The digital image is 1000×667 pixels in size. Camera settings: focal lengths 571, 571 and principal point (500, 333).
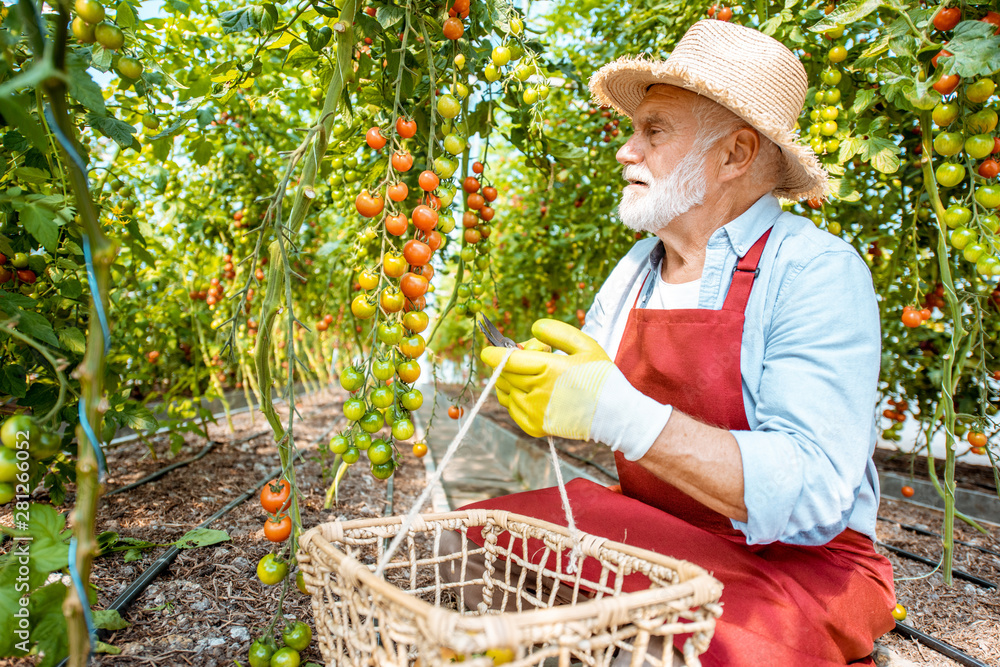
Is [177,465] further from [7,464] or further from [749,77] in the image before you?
[749,77]

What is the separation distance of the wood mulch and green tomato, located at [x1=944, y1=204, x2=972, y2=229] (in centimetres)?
96

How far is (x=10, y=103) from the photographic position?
1.94 feet

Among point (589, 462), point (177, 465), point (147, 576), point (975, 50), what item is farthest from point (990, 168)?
point (177, 465)

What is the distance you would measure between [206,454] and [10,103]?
2.73m

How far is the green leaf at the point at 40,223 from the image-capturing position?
96 centimetres

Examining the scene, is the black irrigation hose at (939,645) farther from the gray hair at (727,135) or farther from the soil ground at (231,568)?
the gray hair at (727,135)

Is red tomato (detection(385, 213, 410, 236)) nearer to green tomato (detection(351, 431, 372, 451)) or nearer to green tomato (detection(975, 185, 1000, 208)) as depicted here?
green tomato (detection(351, 431, 372, 451))

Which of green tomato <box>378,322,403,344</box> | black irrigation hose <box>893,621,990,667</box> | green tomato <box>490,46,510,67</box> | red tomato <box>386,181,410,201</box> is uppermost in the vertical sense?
green tomato <box>490,46,510,67</box>

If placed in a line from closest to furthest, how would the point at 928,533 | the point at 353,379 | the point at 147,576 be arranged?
the point at 353,379
the point at 147,576
the point at 928,533

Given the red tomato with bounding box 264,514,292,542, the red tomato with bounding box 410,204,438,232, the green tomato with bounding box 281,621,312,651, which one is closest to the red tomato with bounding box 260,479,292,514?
the red tomato with bounding box 264,514,292,542

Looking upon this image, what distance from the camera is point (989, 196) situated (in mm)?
1471

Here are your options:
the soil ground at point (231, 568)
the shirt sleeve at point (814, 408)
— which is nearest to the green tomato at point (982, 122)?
the shirt sleeve at point (814, 408)

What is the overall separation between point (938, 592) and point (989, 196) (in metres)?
1.24

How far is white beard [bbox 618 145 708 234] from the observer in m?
1.46
